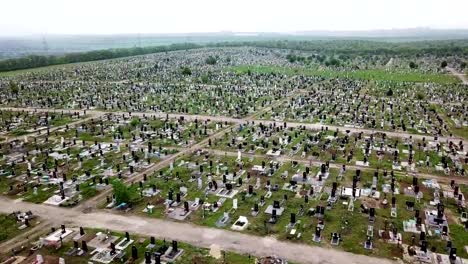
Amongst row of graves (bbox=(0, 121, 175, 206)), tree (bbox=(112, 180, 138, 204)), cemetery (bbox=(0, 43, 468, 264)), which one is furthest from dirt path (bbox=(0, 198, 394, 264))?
row of graves (bbox=(0, 121, 175, 206))

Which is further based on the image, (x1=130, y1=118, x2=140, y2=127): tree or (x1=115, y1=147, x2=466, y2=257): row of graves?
(x1=130, y1=118, x2=140, y2=127): tree

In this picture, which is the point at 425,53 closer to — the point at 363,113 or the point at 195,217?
the point at 363,113

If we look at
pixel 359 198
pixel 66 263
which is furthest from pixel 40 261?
pixel 359 198

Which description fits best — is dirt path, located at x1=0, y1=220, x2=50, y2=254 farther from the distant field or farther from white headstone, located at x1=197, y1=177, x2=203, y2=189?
the distant field

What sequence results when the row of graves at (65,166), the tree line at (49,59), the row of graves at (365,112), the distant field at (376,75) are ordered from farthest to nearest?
the tree line at (49,59) < the distant field at (376,75) < the row of graves at (365,112) < the row of graves at (65,166)

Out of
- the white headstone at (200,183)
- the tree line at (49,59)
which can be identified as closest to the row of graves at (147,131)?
the white headstone at (200,183)

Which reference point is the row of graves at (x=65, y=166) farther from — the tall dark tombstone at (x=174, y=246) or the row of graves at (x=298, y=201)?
the tall dark tombstone at (x=174, y=246)

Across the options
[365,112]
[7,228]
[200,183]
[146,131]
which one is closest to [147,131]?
[146,131]
